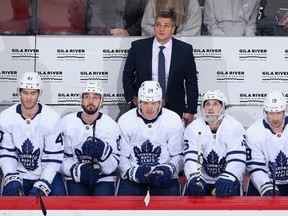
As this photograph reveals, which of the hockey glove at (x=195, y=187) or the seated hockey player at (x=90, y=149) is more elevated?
the seated hockey player at (x=90, y=149)

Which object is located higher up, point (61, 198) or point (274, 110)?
point (274, 110)

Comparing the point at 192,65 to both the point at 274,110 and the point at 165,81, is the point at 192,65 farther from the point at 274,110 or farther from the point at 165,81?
the point at 274,110

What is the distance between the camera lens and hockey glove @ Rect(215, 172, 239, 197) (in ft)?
24.8

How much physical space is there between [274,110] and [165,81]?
4.37 feet

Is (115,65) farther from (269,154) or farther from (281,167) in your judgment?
(281,167)

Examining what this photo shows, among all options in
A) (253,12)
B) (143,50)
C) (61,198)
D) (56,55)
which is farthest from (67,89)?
(61,198)

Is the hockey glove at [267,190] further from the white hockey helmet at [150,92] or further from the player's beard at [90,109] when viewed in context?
the player's beard at [90,109]

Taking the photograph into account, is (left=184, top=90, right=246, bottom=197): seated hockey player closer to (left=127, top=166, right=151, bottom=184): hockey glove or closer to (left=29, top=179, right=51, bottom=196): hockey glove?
(left=127, top=166, right=151, bottom=184): hockey glove

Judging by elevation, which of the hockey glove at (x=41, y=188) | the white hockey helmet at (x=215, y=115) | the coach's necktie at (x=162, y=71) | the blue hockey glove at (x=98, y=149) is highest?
the coach's necktie at (x=162, y=71)

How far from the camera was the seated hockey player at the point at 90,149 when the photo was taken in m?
8.20

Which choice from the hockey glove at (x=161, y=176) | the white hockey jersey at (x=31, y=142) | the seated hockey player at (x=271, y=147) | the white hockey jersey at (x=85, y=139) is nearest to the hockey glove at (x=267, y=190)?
the seated hockey player at (x=271, y=147)

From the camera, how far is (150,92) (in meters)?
8.34

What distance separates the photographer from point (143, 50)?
9.20 meters

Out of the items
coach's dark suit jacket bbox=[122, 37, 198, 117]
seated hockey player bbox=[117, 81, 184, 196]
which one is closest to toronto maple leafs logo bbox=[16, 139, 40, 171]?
seated hockey player bbox=[117, 81, 184, 196]
